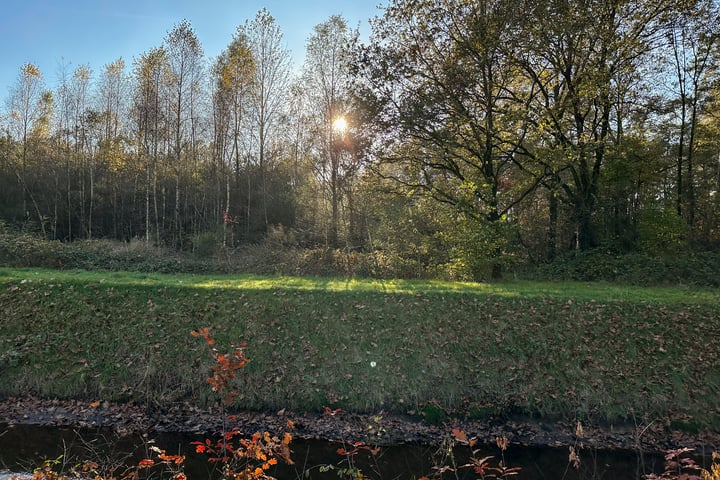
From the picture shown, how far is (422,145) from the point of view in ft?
50.5

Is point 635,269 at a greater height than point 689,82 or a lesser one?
lesser

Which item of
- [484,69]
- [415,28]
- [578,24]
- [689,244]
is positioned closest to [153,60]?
[415,28]

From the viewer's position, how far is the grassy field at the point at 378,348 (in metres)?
7.92

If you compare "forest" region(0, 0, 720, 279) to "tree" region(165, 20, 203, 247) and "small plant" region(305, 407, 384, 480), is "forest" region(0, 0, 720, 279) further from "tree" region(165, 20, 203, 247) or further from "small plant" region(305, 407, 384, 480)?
"small plant" region(305, 407, 384, 480)

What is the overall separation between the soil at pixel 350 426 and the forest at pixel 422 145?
22.0ft

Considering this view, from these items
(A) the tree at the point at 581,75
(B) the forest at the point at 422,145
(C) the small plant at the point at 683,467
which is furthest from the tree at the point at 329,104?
(C) the small plant at the point at 683,467

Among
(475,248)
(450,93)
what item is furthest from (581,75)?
(475,248)

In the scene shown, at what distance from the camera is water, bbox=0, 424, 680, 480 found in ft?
19.9

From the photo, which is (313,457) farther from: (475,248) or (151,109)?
(151,109)

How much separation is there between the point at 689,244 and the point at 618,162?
459cm

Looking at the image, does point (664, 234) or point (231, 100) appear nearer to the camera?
point (664, 234)

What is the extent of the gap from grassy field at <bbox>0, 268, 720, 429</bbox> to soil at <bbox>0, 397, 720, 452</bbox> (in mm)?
237

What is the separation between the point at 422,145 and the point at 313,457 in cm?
1174

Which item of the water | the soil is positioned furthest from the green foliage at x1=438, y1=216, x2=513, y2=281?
the water
